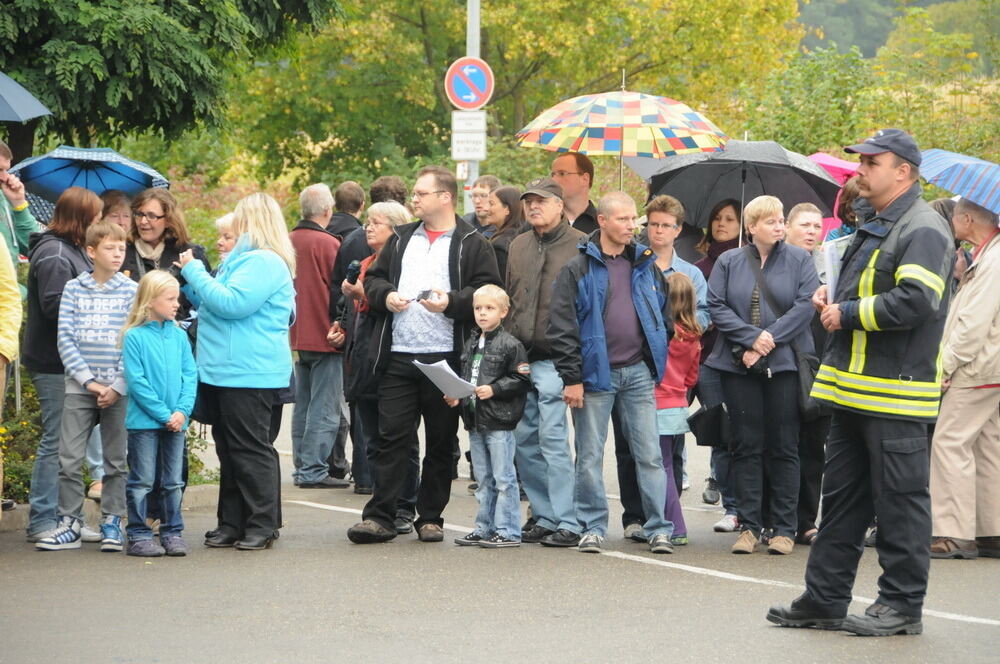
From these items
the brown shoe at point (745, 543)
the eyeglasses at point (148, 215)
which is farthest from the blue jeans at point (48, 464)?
the brown shoe at point (745, 543)

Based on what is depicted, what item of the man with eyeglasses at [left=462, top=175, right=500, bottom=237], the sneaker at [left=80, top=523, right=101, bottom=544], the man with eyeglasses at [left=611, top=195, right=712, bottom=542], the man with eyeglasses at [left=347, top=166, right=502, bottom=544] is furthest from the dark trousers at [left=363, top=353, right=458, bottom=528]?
the man with eyeglasses at [left=462, top=175, right=500, bottom=237]

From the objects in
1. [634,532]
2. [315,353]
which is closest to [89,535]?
[315,353]

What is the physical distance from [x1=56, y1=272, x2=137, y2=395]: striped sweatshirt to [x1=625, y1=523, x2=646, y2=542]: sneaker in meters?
3.24

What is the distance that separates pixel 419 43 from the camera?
30.1 metres

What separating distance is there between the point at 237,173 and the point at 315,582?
26079 mm

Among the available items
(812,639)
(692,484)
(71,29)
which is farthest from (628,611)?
(71,29)

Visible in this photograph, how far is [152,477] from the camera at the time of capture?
9102 mm

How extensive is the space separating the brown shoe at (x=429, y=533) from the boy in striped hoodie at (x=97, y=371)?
1.81 metres

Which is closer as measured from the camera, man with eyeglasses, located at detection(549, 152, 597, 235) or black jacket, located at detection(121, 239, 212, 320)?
black jacket, located at detection(121, 239, 212, 320)

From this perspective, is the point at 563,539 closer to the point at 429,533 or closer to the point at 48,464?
the point at 429,533

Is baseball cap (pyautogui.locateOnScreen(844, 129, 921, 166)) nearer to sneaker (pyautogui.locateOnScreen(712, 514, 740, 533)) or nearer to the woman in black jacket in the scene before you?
the woman in black jacket

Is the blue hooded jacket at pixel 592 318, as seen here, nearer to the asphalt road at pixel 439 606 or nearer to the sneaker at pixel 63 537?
the asphalt road at pixel 439 606

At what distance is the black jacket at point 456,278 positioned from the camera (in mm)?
9664

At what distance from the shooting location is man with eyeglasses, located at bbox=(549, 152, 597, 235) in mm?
10852
